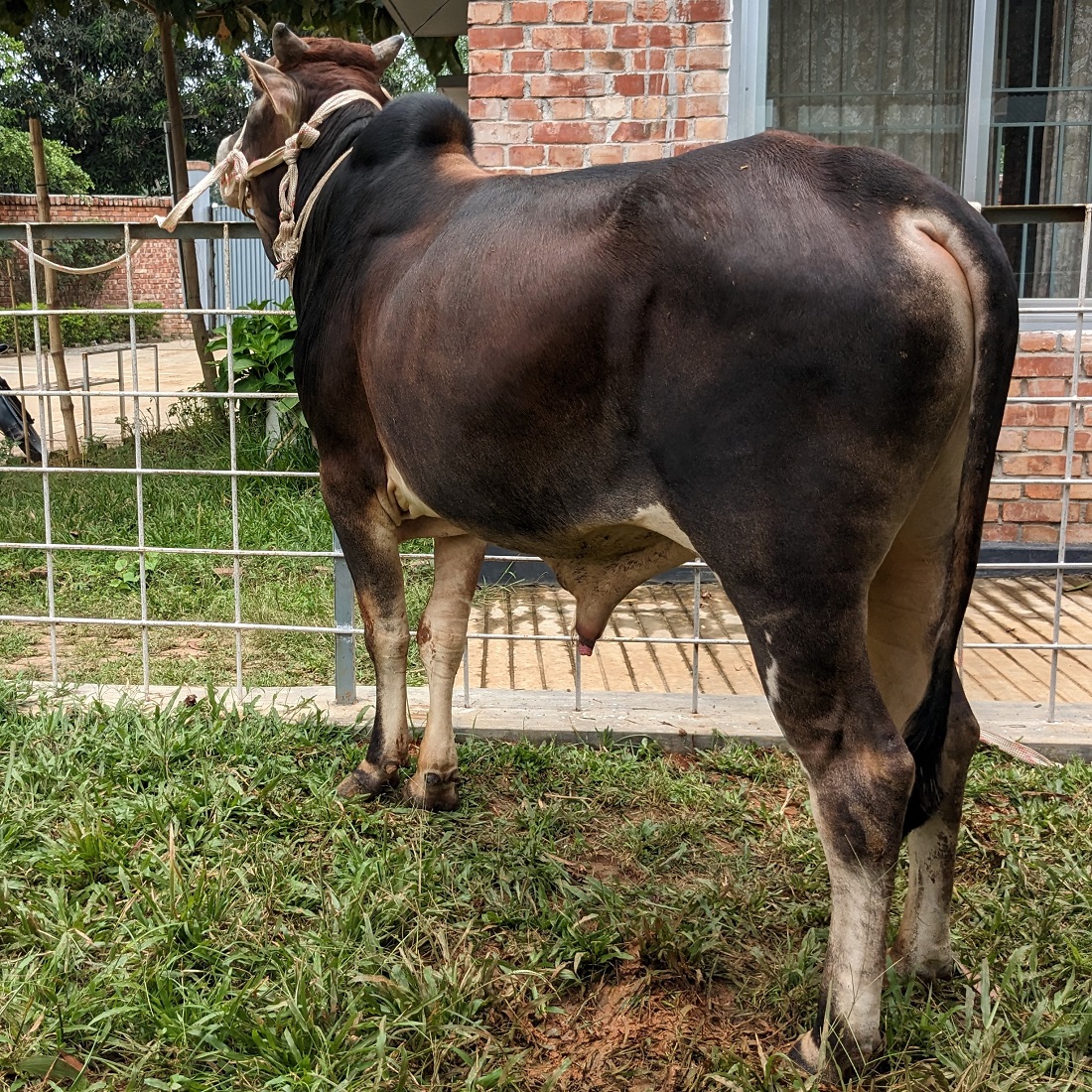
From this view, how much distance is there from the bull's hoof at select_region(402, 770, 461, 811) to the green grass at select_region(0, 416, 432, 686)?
1134mm

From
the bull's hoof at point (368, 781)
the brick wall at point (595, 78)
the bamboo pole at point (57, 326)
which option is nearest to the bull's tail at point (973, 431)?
the bull's hoof at point (368, 781)

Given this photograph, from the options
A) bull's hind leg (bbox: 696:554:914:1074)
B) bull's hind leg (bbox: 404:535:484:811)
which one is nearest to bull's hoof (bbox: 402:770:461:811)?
bull's hind leg (bbox: 404:535:484:811)

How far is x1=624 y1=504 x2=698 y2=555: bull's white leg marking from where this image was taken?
2363 millimetres

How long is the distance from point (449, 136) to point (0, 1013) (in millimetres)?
2441

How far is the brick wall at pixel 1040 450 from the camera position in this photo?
5.83m

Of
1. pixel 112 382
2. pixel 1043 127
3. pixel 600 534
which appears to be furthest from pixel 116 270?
pixel 600 534

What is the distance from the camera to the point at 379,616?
11.7ft

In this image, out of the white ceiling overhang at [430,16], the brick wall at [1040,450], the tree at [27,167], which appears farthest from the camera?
the tree at [27,167]

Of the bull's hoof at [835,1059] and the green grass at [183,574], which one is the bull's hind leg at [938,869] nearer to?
the bull's hoof at [835,1059]

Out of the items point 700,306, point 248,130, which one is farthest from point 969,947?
point 248,130

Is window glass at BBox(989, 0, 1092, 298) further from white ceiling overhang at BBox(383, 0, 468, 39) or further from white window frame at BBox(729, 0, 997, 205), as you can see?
white ceiling overhang at BBox(383, 0, 468, 39)

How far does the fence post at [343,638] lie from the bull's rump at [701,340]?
173cm

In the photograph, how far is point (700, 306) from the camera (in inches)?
86.2

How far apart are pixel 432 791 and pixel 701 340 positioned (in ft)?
6.39
